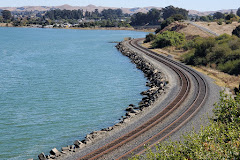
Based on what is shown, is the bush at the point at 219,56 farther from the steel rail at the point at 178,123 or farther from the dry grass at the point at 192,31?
the dry grass at the point at 192,31

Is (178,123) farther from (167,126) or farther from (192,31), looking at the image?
(192,31)

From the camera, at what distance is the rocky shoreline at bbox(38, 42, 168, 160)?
24.4 meters

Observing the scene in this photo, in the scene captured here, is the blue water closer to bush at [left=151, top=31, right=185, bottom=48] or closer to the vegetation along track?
the vegetation along track

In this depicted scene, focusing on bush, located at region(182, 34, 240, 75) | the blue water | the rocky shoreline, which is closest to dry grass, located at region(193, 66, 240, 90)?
bush, located at region(182, 34, 240, 75)

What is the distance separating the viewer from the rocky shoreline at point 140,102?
24359mm

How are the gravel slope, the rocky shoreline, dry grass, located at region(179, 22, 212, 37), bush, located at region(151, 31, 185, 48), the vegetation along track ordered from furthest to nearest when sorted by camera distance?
dry grass, located at region(179, 22, 212, 37)
bush, located at region(151, 31, 185, 48)
the rocky shoreline
the gravel slope
the vegetation along track

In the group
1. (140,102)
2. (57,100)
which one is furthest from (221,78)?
(57,100)

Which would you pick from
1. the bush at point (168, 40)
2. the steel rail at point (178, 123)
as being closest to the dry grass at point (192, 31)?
the bush at point (168, 40)

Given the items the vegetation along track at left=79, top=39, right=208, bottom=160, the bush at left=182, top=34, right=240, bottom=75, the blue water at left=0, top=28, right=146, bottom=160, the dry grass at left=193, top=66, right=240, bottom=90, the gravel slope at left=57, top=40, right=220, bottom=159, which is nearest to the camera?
the vegetation along track at left=79, top=39, right=208, bottom=160

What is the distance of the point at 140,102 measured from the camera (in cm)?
4141

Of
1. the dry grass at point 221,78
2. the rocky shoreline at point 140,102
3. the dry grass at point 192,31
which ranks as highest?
the dry grass at point 192,31

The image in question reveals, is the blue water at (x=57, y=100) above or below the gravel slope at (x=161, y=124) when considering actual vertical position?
below

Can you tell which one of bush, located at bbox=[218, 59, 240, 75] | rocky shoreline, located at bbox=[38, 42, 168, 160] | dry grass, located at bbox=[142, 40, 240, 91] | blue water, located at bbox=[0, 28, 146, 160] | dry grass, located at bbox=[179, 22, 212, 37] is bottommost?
blue water, located at bbox=[0, 28, 146, 160]

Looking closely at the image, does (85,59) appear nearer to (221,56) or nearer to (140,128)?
(221,56)
